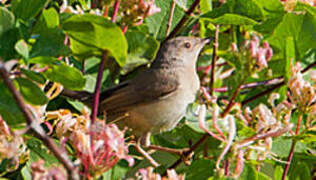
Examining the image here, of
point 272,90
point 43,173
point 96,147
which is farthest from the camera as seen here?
point 272,90

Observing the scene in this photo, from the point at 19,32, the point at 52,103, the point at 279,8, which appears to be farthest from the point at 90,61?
the point at 279,8

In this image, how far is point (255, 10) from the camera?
242 cm

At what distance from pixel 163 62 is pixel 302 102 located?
142cm

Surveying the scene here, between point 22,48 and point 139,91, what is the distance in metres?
1.49

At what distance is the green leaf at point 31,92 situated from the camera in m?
1.76

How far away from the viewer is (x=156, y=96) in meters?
3.28

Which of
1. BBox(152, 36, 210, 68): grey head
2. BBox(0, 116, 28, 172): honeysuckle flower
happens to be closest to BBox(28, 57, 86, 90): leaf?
BBox(0, 116, 28, 172): honeysuckle flower

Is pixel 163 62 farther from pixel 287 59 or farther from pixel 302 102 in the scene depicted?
pixel 302 102

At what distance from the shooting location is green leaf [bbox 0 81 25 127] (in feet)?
5.51

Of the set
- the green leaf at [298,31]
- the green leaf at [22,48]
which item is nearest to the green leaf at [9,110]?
the green leaf at [22,48]

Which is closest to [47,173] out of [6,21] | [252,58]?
[6,21]

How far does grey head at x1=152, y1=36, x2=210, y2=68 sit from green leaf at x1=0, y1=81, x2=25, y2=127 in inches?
65.2

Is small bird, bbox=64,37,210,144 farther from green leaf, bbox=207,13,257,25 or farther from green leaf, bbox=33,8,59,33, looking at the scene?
green leaf, bbox=33,8,59,33

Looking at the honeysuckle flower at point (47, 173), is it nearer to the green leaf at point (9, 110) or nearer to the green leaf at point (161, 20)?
the green leaf at point (9, 110)
